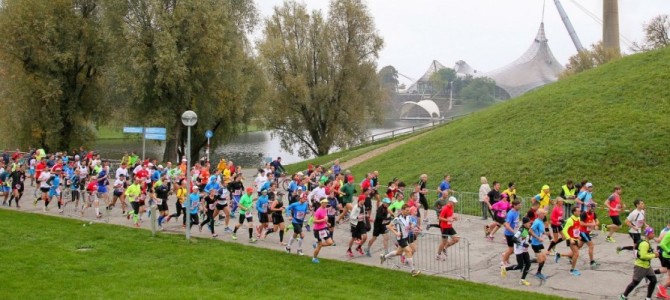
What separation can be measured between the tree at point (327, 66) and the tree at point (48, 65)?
14854 millimetres

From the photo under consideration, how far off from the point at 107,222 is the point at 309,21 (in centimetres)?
3532

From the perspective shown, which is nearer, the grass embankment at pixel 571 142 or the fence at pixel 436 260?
the fence at pixel 436 260

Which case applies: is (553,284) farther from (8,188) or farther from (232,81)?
(232,81)

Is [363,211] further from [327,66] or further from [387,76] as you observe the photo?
[387,76]

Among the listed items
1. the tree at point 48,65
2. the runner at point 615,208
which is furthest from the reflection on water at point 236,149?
the runner at point 615,208

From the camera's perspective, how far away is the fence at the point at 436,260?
600 inches

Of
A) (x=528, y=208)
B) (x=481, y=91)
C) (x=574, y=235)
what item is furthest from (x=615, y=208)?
(x=481, y=91)

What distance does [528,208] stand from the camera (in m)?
23.2

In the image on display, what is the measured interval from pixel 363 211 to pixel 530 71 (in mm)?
160640

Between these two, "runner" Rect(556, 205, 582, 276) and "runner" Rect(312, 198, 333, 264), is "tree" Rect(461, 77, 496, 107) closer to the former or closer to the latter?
"runner" Rect(556, 205, 582, 276)

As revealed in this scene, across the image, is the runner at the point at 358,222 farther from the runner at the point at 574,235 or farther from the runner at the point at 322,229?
the runner at the point at 574,235

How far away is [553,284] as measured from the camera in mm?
14102

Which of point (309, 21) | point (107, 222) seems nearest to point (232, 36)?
point (309, 21)

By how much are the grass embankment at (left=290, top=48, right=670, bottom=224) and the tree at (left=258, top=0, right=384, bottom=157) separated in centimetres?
1534
